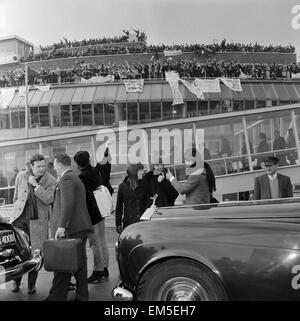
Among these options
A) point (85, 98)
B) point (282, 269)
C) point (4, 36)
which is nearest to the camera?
point (282, 269)

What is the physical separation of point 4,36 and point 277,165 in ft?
10.5

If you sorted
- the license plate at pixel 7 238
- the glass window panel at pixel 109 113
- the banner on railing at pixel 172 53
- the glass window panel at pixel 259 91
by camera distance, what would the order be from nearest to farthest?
the license plate at pixel 7 238 < the banner on railing at pixel 172 53 < the glass window panel at pixel 259 91 < the glass window panel at pixel 109 113

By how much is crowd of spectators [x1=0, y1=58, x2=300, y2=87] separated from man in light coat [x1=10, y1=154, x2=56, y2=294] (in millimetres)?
935

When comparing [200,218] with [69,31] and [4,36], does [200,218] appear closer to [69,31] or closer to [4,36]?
[69,31]

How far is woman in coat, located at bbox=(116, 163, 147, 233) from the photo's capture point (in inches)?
203

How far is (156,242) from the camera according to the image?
10.4 ft

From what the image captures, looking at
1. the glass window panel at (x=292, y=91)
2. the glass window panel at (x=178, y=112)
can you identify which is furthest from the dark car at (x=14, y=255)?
the glass window panel at (x=292, y=91)

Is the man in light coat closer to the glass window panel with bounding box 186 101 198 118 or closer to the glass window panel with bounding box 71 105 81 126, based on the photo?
the glass window panel with bounding box 71 105 81 126

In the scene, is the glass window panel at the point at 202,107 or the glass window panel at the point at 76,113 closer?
the glass window panel at the point at 202,107

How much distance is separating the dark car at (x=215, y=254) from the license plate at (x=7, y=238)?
1.30 m

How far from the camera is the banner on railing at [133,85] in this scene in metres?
4.62

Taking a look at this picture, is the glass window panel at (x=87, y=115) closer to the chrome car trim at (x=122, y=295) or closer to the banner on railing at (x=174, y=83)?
the banner on railing at (x=174, y=83)
